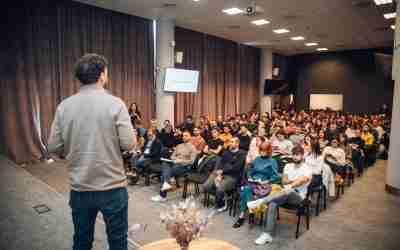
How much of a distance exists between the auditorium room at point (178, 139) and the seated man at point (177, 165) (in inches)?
1.0

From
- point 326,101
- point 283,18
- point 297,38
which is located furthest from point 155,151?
point 326,101

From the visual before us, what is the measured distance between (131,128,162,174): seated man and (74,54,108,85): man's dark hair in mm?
3990

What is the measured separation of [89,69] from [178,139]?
201 inches

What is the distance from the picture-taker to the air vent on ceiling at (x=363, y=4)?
6508mm

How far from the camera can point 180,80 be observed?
8.89m

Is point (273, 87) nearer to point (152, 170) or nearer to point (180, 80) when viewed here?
point (180, 80)

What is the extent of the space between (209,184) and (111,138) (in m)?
3.01

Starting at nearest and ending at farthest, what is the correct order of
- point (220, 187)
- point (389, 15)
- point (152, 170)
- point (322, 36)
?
point (220, 187) → point (152, 170) → point (389, 15) → point (322, 36)

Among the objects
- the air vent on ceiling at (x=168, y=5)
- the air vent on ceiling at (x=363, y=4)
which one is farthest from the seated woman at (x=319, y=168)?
the air vent on ceiling at (x=168, y=5)

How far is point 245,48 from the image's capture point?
1283 cm

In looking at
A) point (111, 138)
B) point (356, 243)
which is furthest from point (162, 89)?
point (111, 138)

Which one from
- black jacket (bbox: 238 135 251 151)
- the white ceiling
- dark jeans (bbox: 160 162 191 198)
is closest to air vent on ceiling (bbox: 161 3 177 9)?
the white ceiling

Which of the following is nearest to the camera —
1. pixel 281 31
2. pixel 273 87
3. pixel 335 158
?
pixel 335 158

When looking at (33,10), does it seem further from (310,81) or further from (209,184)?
(310,81)
